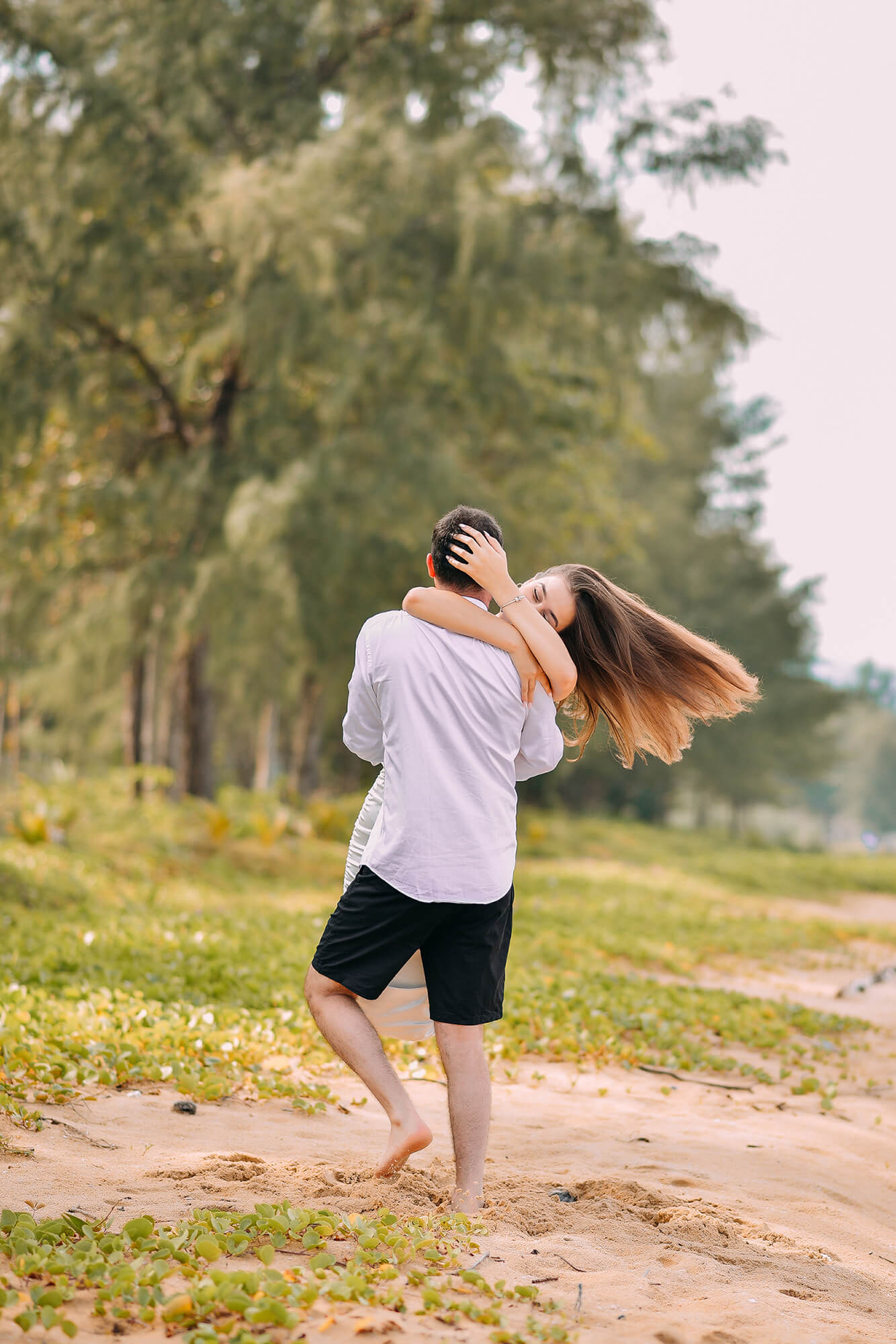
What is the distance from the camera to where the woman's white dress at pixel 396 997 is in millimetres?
3408

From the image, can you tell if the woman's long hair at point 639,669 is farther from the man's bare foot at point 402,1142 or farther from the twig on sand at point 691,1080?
the twig on sand at point 691,1080

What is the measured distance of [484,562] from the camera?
334 cm

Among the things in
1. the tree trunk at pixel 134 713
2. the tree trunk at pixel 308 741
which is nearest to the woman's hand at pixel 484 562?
the tree trunk at pixel 134 713

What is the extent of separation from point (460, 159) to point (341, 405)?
3089 millimetres

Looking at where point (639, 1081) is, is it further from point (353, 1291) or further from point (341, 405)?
point (341, 405)

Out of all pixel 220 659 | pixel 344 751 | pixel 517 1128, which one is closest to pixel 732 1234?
pixel 517 1128

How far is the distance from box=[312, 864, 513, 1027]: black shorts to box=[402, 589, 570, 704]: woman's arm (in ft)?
2.44

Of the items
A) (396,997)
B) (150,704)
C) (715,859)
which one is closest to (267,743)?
(150,704)

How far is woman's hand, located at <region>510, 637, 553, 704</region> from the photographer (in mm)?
3357

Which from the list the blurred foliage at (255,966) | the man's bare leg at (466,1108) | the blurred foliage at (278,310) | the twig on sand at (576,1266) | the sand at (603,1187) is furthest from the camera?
the blurred foliage at (278,310)

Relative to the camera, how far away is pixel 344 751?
23.0 meters

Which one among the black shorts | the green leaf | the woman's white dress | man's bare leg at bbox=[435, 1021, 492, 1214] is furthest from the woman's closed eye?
the green leaf

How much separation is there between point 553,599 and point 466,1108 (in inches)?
62.1

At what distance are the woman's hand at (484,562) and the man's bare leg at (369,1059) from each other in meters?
1.25
